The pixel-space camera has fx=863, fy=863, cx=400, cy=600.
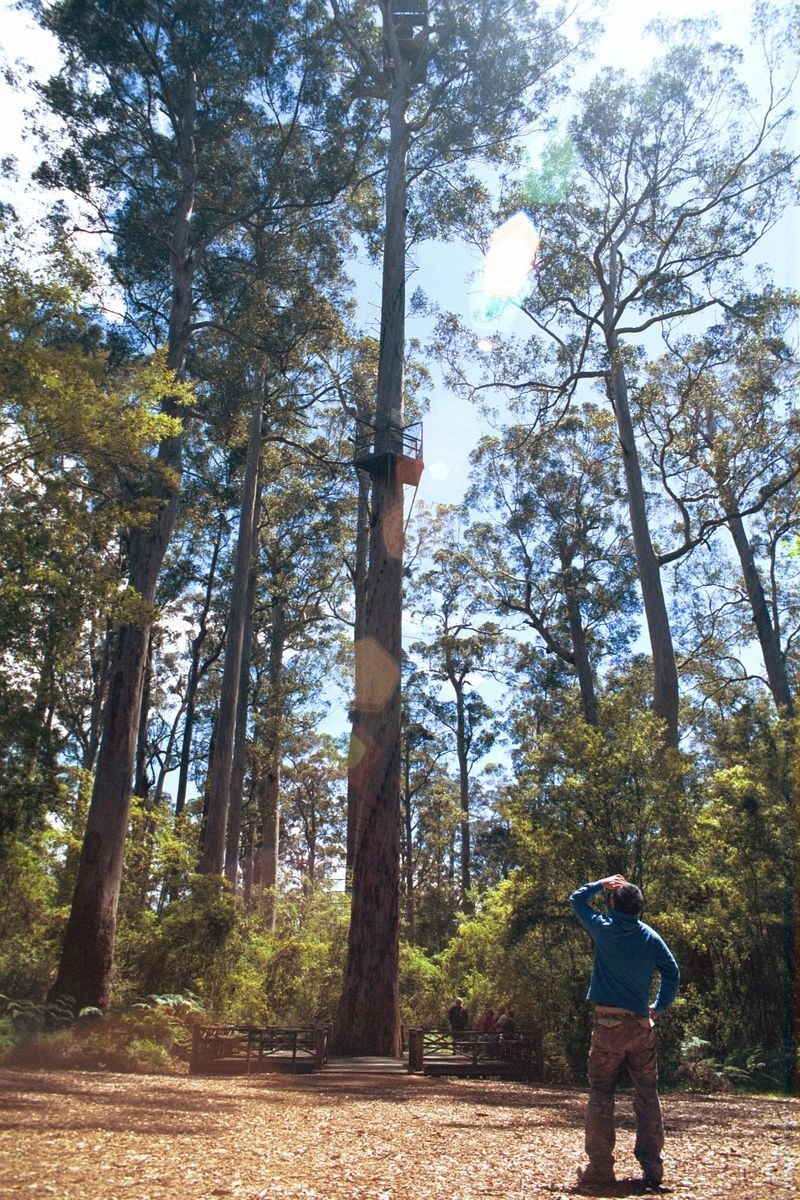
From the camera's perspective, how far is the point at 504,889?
1420cm

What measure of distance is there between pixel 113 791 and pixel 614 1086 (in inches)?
382

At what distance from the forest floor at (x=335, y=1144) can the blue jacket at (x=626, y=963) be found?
784mm

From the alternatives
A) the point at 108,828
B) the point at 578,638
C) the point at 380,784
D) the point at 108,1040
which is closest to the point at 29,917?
the point at 108,828

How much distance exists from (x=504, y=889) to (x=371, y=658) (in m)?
4.49

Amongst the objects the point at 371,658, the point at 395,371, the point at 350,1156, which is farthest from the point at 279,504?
the point at 350,1156

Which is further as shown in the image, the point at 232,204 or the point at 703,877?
the point at 232,204

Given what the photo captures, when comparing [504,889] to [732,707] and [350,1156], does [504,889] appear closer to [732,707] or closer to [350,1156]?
[350,1156]

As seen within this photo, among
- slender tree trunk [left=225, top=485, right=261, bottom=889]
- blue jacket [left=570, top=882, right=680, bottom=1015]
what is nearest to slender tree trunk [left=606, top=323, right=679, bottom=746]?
slender tree trunk [left=225, top=485, right=261, bottom=889]

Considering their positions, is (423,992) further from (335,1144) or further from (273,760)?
(335,1144)

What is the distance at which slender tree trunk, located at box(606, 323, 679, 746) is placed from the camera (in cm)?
1772

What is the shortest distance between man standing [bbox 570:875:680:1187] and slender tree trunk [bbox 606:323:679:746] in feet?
40.6

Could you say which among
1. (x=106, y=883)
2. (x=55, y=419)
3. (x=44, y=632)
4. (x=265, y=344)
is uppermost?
(x=265, y=344)

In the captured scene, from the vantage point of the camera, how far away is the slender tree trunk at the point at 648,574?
58.1 feet

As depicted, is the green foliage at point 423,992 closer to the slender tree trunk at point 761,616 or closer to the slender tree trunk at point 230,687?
the slender tree trunk at point 230,687
